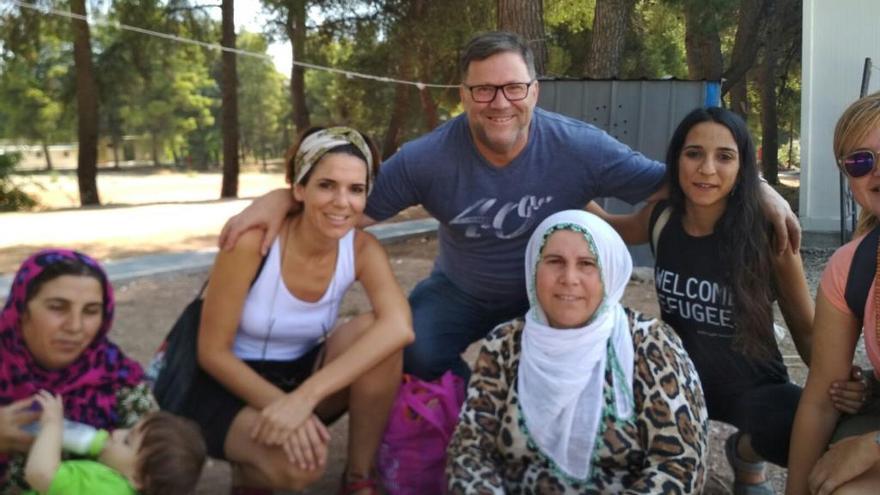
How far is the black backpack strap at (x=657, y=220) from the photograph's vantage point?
315cm

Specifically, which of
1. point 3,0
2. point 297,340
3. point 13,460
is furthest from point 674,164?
point 3,0

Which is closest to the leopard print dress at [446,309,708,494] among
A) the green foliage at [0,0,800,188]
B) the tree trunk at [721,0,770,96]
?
the green foliage at [0,0,800,188]

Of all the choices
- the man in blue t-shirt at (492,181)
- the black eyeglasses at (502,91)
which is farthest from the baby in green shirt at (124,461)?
the black eyeglasses at (502,91)

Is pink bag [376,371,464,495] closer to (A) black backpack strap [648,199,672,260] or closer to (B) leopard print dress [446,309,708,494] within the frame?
(B) leopard print dress [446,309,708,494]

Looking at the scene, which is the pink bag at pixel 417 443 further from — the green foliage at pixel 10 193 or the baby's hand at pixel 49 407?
the green foliage at pixel 10 193

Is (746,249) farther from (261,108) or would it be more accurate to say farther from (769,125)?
(261,108)

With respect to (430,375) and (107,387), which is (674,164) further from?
(107,387)

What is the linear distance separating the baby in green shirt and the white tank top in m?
0.60

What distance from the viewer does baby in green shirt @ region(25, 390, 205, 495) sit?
2092mm

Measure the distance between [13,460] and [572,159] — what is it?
2289 millimetres

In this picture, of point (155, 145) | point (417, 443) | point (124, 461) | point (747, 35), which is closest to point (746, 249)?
point (417, 443)

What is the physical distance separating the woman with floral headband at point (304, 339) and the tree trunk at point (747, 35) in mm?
13475

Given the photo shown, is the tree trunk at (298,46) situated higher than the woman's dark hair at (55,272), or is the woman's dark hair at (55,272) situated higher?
the tree trunk at (298,46)

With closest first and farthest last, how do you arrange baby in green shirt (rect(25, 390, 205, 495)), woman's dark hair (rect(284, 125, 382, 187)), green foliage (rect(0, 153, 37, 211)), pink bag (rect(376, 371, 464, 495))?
1. baby in green shirt (rect(25, 390, 205, 495))
2. woman's dark hair (rect(284, 125, 382, 187))
3. pink bag (rect(376, 371, 464, 495))
4. green foliage (rect(0, 153, 37, 211))
